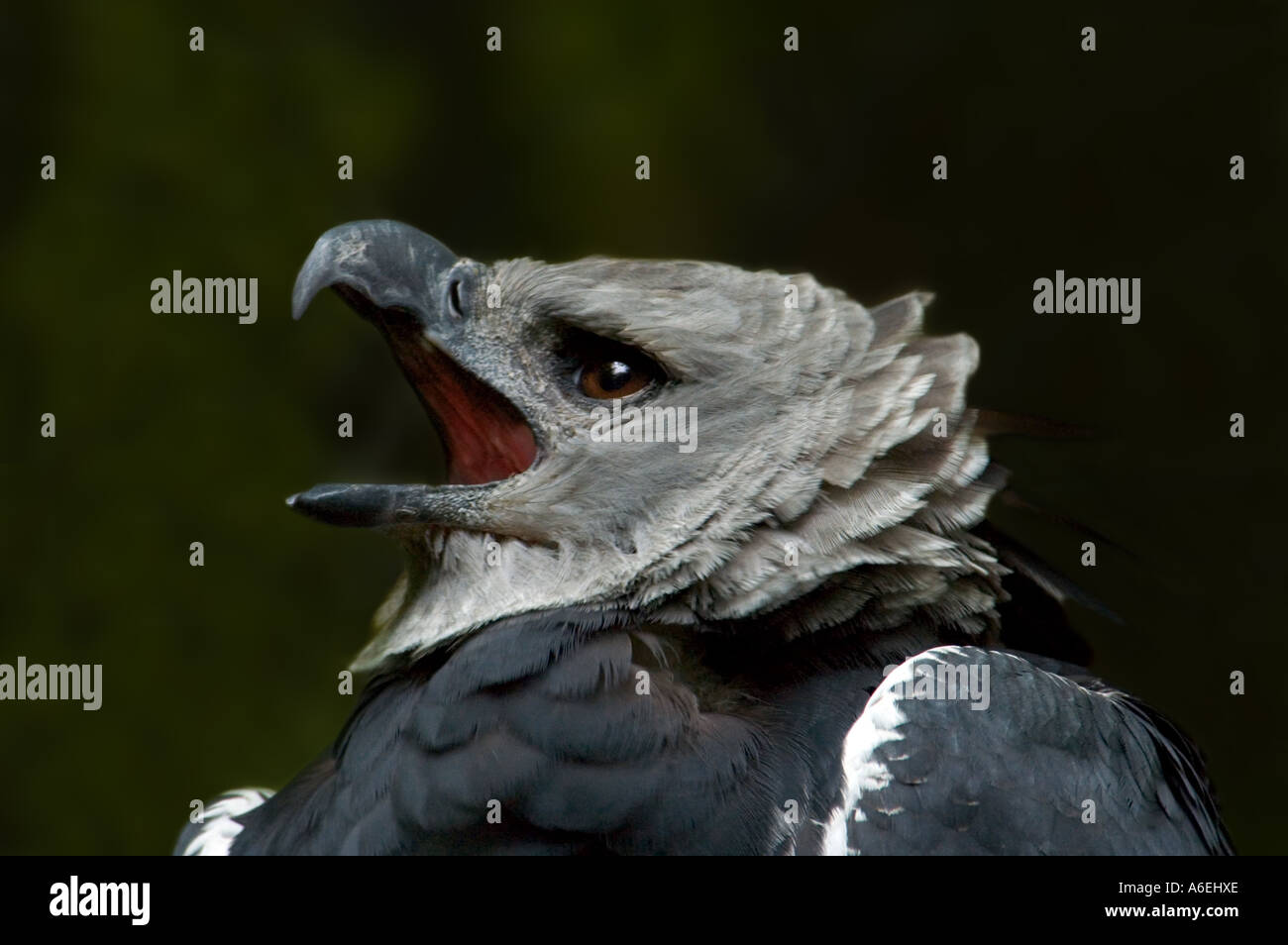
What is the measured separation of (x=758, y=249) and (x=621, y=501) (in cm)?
215

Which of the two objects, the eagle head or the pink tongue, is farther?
the pink tongue

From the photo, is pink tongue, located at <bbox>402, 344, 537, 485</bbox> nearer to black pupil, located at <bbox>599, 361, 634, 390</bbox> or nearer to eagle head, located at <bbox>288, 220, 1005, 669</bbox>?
eagle head, located at <bbox>288, 220, 1005, 669</bbox>

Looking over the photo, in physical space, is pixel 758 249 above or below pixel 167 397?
above

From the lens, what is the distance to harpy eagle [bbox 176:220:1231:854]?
6.90 feet

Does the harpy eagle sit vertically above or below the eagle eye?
below

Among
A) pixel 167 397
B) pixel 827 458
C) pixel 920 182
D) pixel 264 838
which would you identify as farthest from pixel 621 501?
pixel 920 182

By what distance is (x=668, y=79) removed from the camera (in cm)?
411

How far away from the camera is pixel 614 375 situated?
245cm

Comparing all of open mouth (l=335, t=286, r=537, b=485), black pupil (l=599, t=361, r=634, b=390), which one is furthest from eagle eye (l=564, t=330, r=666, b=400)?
open mouth (l=335, t=286, r=537, b=485)

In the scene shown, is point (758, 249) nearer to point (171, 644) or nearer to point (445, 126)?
point (445, 126)

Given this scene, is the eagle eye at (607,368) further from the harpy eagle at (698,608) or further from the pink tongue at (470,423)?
the pink tongue at (470,423)

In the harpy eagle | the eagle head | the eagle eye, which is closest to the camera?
the harpy eagle
